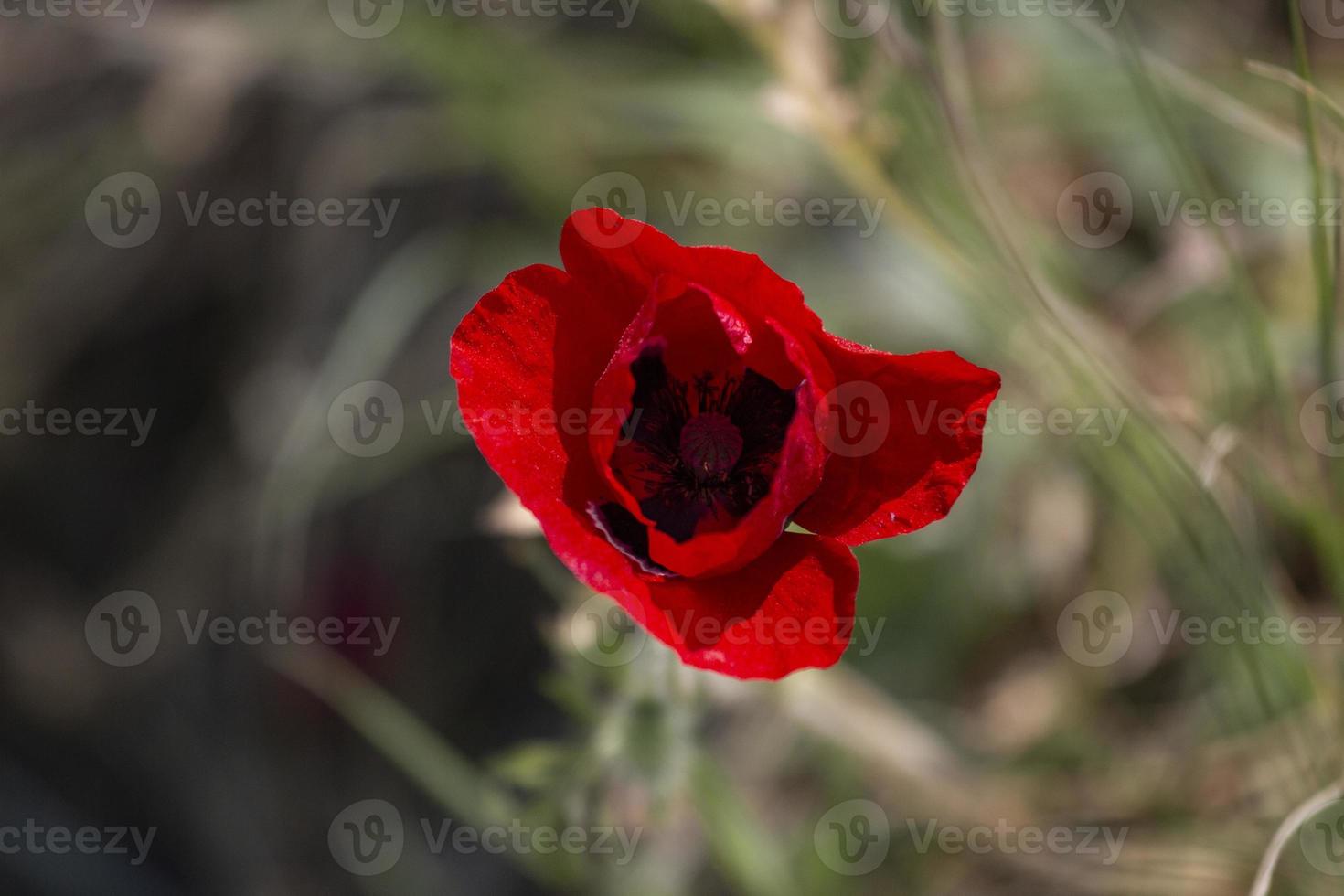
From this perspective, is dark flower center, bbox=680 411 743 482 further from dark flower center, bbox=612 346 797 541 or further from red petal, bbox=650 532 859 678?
red petal, bbox=650 532 859 678

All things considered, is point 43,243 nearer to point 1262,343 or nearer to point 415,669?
point 415,669

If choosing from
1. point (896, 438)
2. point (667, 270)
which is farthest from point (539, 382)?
point (896, 438)

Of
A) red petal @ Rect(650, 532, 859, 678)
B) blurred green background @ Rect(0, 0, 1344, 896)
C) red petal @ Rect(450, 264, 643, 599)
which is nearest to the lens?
red petal @ Rect(650, 532, 859, 678)

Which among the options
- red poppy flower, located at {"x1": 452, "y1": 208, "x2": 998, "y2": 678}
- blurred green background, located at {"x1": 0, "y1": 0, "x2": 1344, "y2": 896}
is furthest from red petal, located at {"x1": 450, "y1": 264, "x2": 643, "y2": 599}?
blurred green background, located at {"x1": 0, "y1": 0, "x2": 1344, "y2": 896}

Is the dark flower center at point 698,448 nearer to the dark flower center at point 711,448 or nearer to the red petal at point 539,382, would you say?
the dark flower center at point 711,448

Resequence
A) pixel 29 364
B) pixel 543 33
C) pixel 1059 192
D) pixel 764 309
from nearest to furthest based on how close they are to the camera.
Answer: pixel 764 309 < pixel 1059 192 < pixel 543 33 < pixel 29 364

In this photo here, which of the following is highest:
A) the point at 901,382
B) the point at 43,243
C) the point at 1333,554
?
the point at 43,243

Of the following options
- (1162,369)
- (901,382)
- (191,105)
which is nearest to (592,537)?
(901,382)

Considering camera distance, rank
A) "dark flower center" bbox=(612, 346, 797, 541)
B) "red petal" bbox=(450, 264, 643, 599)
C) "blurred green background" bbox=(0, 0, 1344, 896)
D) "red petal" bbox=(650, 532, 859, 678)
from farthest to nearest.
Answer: "blurred green background" bbox=(0, 0, 1344, 896) < "dark flower center" bbox=(612, 346, 797, 541) < "red petal" bbox=(450, 264, 643, 599) < "red petal" bbox=(650, 532, 859, 678)
